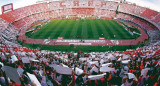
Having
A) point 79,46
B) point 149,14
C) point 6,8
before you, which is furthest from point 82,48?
point 6,8

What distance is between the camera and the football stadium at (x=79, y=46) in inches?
231

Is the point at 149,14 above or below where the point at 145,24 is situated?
above

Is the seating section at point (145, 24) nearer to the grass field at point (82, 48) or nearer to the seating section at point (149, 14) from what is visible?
the seating section at point (149, 14)

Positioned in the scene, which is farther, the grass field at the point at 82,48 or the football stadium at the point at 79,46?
the grass field at the point at 82,48

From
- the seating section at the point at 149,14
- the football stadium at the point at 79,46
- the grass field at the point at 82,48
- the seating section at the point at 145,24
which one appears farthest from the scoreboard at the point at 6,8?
the seating section at the point at 149,14

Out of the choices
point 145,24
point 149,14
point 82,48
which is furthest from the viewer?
point 149,14

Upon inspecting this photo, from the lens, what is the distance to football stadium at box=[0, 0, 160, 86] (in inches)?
231

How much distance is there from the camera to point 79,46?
24.0 metres

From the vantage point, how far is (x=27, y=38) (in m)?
28.7

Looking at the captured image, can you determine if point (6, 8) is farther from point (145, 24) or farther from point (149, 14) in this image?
point (149, 14)

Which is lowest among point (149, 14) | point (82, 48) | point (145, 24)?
point (82, 48)

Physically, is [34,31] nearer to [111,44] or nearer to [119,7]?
[111,44]

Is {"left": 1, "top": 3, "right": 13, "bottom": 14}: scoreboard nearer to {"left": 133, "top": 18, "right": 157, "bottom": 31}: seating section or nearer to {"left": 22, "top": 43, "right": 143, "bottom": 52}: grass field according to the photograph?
{"left": 22, "top": 43, "right": 143, "bottom": 52}: grass field

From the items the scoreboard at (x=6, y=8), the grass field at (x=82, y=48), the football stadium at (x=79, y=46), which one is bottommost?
the grass field at (x=82, y=48)
